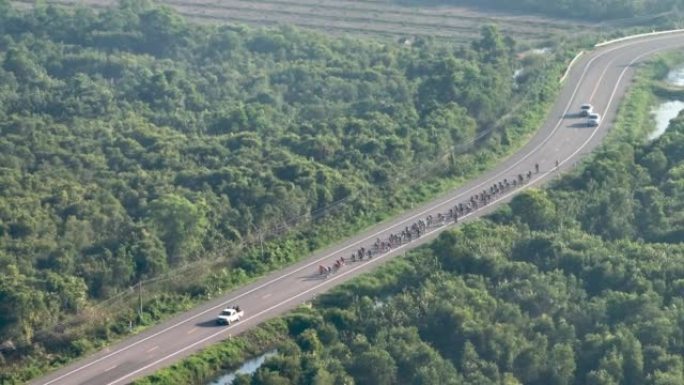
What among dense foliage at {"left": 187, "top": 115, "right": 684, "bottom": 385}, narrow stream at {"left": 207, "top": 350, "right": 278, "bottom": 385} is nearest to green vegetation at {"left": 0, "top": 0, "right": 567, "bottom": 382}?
narrow stream at {"left": 207, "top": 350, "right": 278, "bottom": 385}

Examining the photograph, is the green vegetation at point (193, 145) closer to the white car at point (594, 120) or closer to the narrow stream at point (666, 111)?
the white car at point (594, 120)

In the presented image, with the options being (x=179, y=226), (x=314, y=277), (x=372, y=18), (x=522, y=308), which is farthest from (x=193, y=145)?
(x=372, y=18)

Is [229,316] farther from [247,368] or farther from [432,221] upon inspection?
[432,221]

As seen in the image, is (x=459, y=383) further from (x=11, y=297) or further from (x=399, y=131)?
(x=399, y=131)

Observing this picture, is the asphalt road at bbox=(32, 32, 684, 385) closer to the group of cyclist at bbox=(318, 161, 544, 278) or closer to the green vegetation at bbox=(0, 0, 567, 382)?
the group of cyclist at bbox=(318, 161, 544, 278)

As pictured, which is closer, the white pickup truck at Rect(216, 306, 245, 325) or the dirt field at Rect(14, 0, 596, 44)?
the white pickup truck at Rect(216, 306, 245, 325)

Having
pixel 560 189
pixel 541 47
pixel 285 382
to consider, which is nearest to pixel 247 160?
pixel 560 189
